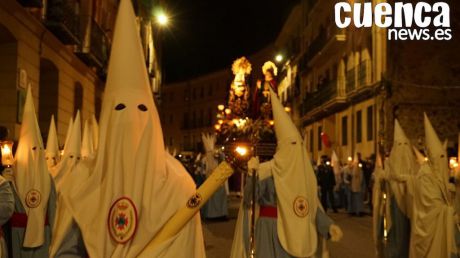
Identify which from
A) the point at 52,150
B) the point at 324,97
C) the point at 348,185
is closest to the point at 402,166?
the point at 52,150

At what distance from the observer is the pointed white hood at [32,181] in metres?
7.05

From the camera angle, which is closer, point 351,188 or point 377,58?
point 351,188

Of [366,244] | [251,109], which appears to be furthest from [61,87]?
[366,244]

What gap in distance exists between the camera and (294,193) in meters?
7.04

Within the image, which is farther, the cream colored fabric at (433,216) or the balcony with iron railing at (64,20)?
the balcony with iron railing at (64,20)

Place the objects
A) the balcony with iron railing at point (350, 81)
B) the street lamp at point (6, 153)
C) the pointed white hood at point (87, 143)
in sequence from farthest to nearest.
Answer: the balcony with iron railing at point (350, 81), the pointed white hood at point (87, 143), the street lamp at point (6, 153)

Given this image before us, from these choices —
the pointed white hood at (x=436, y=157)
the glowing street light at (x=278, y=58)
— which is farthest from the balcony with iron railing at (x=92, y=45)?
the glowing street light at (x=278, y=58)

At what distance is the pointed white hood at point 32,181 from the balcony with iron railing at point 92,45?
10904mm

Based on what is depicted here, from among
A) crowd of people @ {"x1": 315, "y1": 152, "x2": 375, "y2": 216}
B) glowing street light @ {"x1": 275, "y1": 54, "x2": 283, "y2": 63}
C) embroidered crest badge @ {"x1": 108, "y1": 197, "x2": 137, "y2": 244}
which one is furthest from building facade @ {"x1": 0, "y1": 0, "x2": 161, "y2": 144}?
glowing street light @ {"x1": 275, "y1": 54, "x2": 283, "y2": 63}

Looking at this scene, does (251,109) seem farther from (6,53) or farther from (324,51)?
(324,51)

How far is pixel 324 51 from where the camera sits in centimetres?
3694

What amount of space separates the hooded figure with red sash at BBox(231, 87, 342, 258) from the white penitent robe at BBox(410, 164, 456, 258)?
6.84ft

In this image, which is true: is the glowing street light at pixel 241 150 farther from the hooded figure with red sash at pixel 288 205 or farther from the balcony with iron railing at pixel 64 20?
the balcony with iron railing at pixel 64 20

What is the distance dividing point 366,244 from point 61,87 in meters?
8.95
